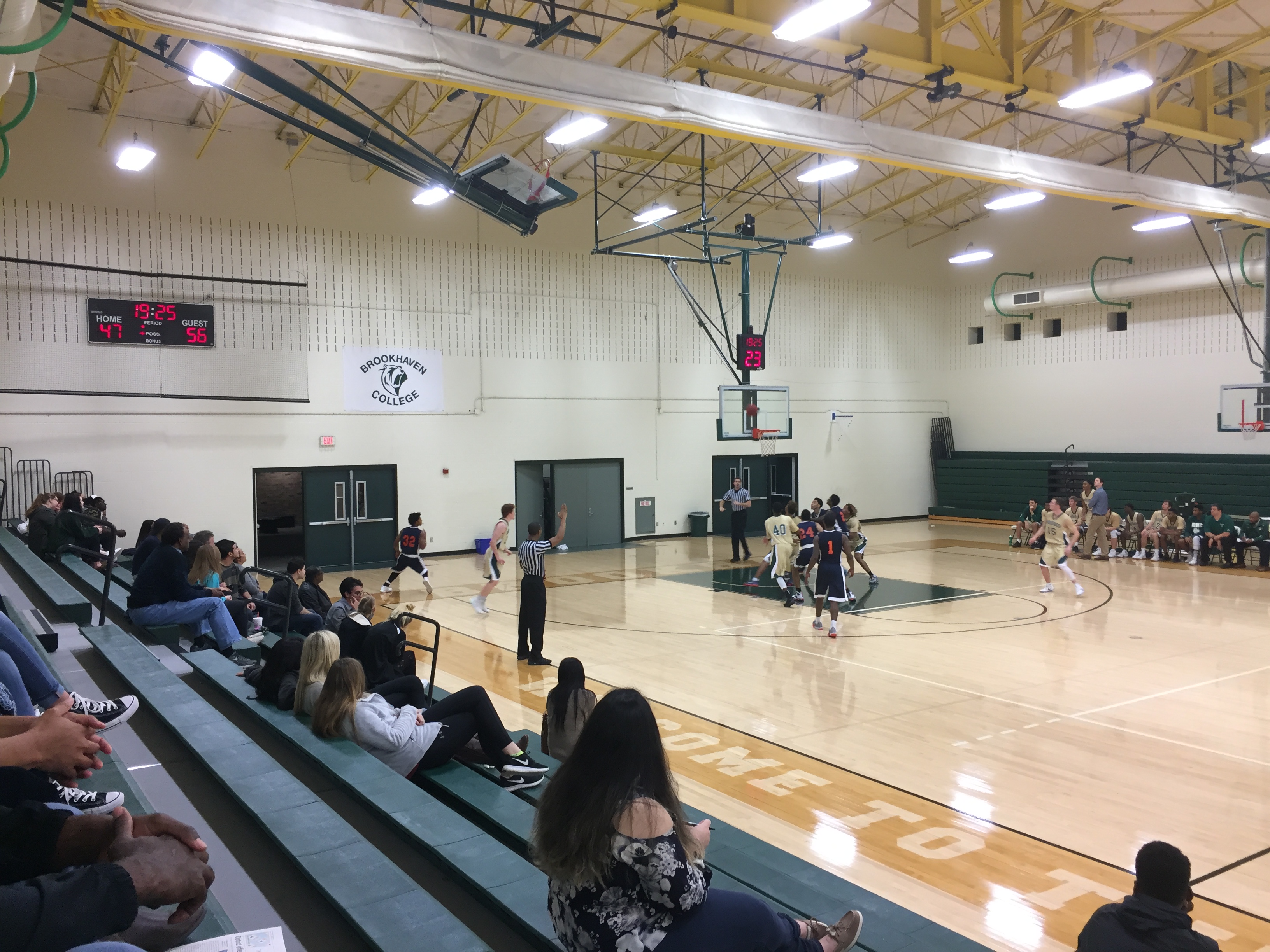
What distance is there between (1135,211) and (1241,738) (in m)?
18.1

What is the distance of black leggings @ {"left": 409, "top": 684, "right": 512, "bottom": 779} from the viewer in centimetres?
523

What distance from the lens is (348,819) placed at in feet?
14.3

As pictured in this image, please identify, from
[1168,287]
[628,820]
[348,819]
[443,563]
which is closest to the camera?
[628,820]

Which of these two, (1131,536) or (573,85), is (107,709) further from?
(1131,536)

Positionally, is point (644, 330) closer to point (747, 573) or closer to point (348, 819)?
point (747, 573)

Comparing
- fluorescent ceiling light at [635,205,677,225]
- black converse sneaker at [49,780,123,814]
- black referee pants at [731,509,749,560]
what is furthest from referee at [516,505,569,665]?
black referee pants at [731,509,749,560]

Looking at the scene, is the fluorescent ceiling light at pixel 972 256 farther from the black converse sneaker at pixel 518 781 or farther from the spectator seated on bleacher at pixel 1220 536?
the black converse sneaker at pixel 518 781

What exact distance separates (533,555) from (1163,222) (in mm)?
14381

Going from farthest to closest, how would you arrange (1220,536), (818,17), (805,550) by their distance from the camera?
(1220,536)
(805,550)
(818,17)

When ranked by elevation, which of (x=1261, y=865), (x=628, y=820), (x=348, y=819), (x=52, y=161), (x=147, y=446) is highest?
(x=52, y=161)

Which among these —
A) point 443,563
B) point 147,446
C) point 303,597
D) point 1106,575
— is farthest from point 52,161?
point 1106,575

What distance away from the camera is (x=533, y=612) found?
10070mm

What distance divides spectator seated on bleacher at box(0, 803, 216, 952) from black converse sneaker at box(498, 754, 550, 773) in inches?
95.7

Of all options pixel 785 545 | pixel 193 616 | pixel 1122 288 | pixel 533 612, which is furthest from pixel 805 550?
pixel 1122 288
